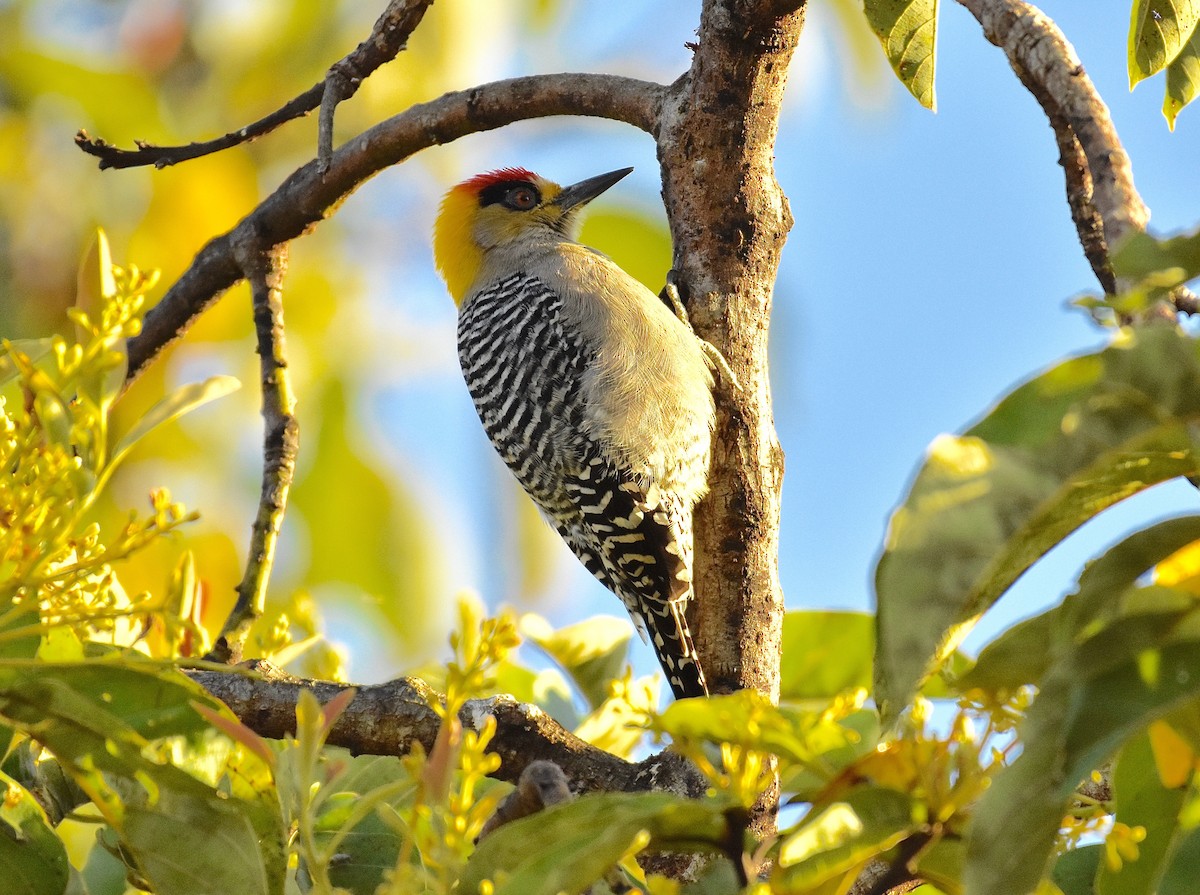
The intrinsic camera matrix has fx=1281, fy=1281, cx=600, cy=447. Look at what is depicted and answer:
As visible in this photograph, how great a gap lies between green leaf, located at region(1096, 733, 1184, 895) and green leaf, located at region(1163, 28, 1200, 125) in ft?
3.68

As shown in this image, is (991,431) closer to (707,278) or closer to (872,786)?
(872,786)

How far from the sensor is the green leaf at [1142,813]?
3.90 feet

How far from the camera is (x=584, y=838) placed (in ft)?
3.42

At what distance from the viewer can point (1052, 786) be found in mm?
994

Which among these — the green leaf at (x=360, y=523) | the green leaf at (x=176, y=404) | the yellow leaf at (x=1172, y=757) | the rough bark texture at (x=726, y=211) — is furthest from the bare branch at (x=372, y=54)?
the green leaf at (x=360, y=523)


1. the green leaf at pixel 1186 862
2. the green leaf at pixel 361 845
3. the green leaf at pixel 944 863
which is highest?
the green leaf at pixel 361 845

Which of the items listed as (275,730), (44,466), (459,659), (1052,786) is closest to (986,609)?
(1052,786)

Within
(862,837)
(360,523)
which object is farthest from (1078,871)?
(360,523)

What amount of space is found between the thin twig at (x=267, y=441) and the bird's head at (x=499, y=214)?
2.35m

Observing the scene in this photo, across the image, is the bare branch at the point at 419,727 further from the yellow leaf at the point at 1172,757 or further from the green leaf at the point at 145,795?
the yellow leaf at the point at 1172,757

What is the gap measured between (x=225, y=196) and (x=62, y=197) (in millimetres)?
2064

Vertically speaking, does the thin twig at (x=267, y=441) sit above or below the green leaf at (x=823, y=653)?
above

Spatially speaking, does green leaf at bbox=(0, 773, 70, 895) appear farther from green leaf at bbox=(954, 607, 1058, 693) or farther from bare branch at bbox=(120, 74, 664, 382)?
bare branch at bbox=(120, 74, 664, 382)

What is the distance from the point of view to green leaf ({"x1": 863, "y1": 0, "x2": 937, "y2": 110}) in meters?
2.21
